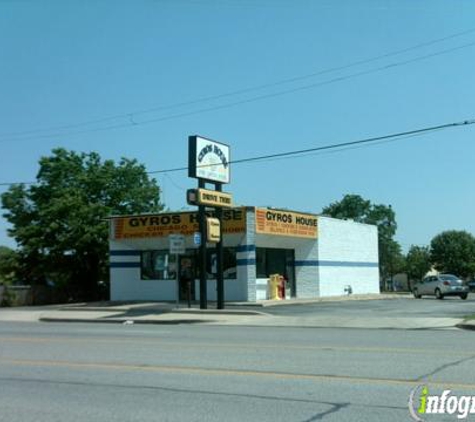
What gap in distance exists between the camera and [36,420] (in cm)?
777

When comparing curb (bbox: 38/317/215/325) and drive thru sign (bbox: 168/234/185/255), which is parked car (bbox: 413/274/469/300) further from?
curb (bbox: 38/317/215/325)

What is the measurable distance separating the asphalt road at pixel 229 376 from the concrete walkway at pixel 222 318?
389 centimetres

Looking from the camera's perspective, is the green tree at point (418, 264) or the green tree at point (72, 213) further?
the green tree at point (418, 264)

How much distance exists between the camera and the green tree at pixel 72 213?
132 ft

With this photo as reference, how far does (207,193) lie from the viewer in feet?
87.5

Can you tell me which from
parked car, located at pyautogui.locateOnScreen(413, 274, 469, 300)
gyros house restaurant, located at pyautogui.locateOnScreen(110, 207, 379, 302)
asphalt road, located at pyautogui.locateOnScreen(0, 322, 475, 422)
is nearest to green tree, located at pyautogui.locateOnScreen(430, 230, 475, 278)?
parked car, located at pyautogui.locateOnScreen(413, 274, 469, 300)

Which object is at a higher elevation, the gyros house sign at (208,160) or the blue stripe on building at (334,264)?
the gyros house sign at (208,160)

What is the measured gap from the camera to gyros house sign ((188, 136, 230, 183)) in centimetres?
2638

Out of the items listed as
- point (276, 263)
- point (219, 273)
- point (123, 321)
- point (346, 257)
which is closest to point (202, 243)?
point (219, 273)

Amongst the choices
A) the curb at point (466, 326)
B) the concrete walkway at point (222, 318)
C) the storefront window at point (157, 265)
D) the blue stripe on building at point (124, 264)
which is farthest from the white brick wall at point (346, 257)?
the curb at point (466, 326)

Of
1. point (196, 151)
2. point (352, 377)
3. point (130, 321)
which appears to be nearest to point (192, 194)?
point (196, 151)

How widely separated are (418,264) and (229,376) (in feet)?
311

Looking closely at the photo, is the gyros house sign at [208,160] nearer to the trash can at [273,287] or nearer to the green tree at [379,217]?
the trash can at [273,287]

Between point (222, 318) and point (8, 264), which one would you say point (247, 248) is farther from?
point (8, 264)
